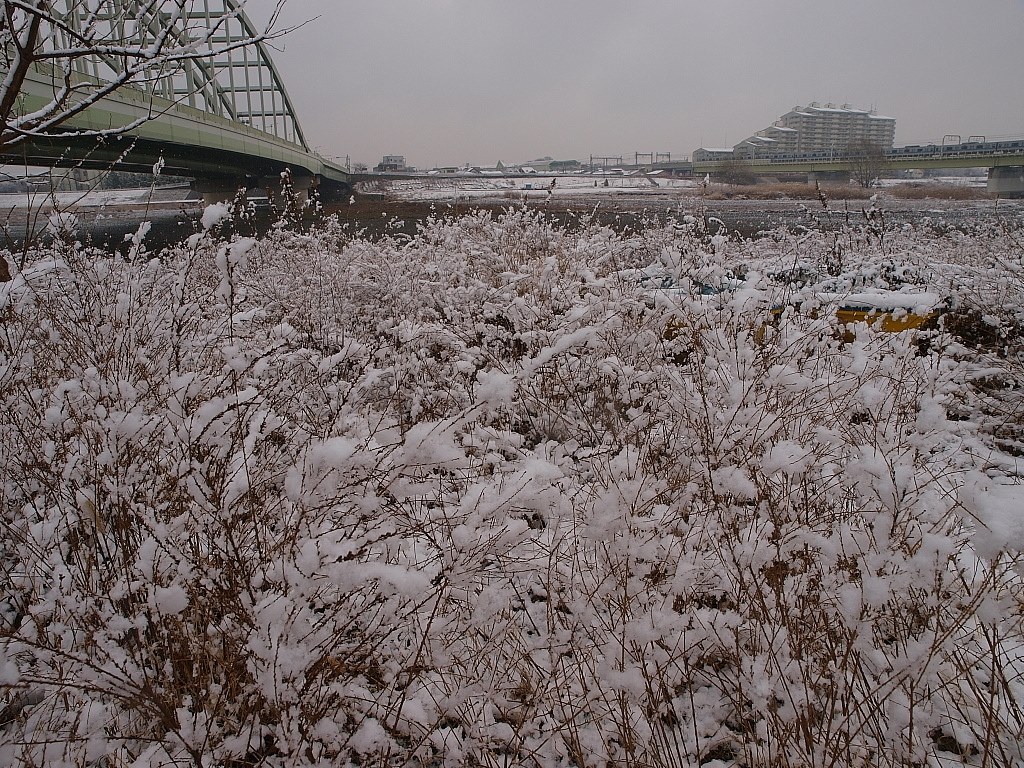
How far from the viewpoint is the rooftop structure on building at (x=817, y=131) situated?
9289cm

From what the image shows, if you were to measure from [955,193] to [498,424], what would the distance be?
5206 centimetres

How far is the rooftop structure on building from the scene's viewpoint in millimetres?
92894

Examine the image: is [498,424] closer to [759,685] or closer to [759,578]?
[759,578]

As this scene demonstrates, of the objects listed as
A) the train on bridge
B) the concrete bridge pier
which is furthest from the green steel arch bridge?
the train on bridge

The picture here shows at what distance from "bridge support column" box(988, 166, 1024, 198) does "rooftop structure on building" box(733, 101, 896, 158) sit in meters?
45.8

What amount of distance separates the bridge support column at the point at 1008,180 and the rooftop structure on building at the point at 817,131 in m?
45.8

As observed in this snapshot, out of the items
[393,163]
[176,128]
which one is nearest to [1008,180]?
[176,128]

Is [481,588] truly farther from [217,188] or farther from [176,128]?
[217,188]

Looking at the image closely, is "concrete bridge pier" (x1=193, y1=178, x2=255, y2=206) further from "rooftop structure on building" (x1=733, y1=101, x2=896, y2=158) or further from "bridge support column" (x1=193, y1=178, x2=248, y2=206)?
"rooftop structure on building" (x1=733, y1=101, x2=896, y2=158)

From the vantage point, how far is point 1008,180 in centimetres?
4553

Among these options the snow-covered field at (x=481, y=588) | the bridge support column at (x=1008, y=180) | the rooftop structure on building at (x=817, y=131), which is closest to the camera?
the snow-covered field at (x=481, y=588)

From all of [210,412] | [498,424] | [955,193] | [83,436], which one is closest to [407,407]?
[498,424]

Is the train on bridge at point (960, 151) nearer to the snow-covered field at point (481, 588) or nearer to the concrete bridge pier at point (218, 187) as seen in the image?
the concrete bridge pier at point (218, 187)

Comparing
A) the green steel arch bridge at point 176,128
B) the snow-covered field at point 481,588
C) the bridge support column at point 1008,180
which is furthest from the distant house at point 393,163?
the snow-covered field at point 481,588
